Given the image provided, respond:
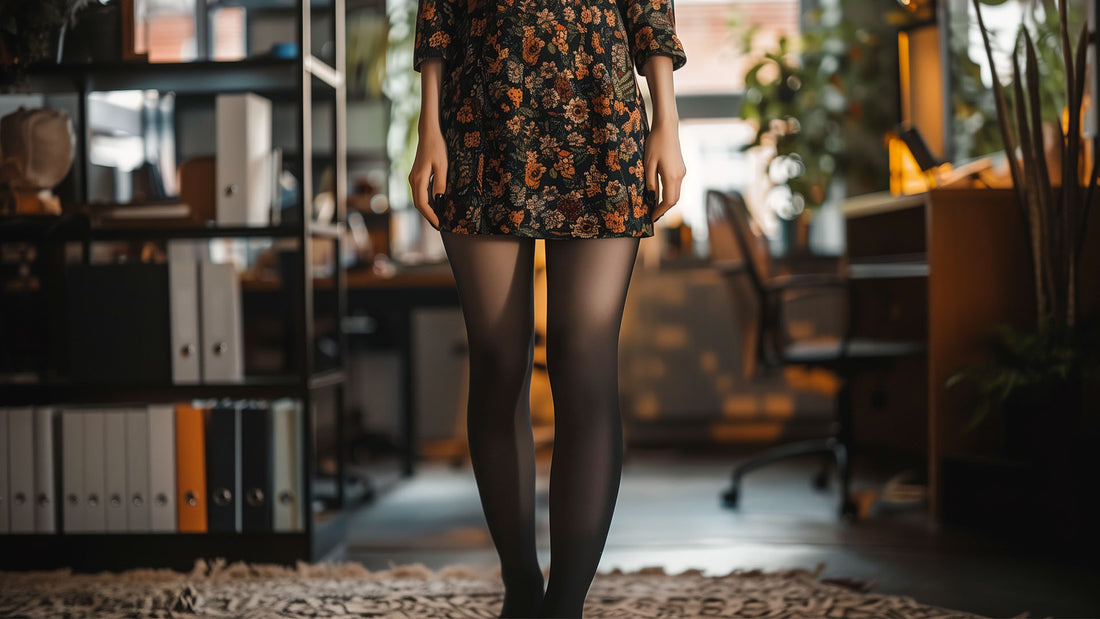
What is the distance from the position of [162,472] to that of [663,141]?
137cm

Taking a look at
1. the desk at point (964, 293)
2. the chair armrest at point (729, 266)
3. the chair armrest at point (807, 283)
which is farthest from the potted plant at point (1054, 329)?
the chair armrest at point (729, 266)

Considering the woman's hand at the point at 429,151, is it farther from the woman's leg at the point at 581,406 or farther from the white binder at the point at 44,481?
the white binder at the point at 44,481

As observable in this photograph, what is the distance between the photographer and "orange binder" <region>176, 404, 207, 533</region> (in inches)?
80.4

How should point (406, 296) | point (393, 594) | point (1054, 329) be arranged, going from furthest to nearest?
point (406, 296) → point (1054, 329) → point (393, 594)

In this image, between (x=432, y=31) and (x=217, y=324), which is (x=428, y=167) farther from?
(x=217, y=324)

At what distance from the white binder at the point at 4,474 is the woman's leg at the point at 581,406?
1390 millimetres

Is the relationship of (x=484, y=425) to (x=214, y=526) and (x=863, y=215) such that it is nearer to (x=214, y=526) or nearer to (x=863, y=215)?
(x=214, y=526)

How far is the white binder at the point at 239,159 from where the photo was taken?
2.05m

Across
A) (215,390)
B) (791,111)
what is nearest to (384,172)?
(791,111)

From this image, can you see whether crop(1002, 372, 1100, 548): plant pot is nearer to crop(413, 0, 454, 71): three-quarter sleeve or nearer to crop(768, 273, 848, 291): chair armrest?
crop(768, 273, 848, 291): chair armrest

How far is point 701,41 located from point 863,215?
150 cm

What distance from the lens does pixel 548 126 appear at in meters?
1.26

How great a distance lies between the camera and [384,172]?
385 cm

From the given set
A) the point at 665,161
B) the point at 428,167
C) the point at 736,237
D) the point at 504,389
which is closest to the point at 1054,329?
the point at 736,237
